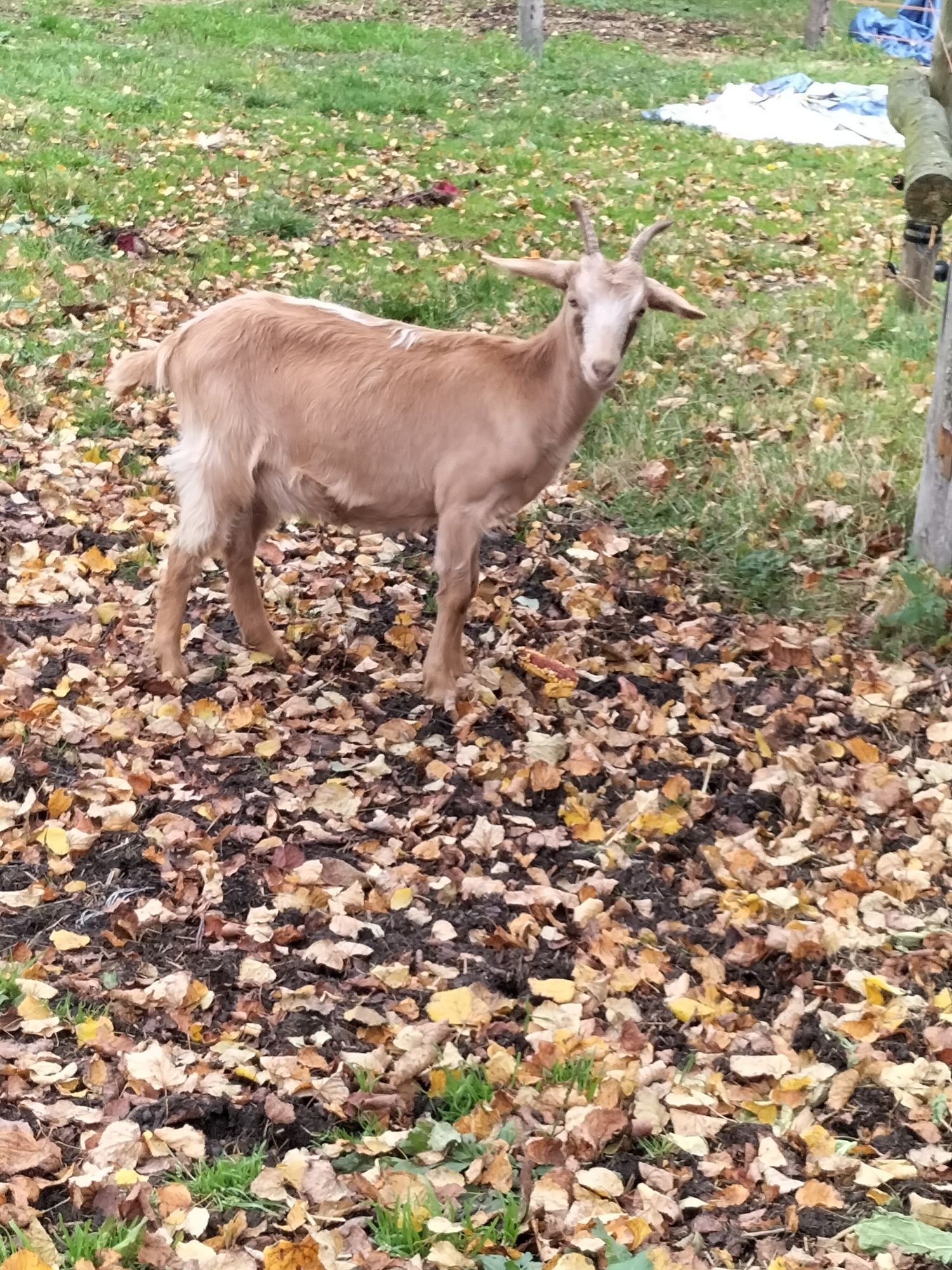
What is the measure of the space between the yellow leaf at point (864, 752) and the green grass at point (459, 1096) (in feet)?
7.07

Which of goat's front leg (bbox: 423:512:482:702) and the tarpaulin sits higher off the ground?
the tarpaulin

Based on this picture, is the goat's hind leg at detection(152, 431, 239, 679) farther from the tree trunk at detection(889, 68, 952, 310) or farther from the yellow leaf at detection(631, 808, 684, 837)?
the tree trunk at detection(889, 68, 952, 310)

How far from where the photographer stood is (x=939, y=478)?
5.32m

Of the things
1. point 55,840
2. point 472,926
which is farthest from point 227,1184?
point 55,840

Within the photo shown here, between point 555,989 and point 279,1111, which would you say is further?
point 555,989

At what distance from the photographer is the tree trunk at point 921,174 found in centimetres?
679

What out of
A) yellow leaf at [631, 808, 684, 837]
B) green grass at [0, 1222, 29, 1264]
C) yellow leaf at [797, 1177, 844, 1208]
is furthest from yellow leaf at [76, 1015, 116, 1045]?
yellow leaf at [631, 808, 684, 837]

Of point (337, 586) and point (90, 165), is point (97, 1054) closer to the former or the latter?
point (337, 586)

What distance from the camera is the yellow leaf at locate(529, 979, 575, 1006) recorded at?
349cm

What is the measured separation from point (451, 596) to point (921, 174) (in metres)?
3.84

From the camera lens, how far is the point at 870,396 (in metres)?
6.89

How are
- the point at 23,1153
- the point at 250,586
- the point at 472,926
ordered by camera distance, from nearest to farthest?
the point at 23,1153
the point at 472,926
the point at 250,586

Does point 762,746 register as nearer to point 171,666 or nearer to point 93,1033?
point 171,666

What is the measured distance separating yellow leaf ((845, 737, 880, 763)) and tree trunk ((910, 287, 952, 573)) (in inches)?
46.0
